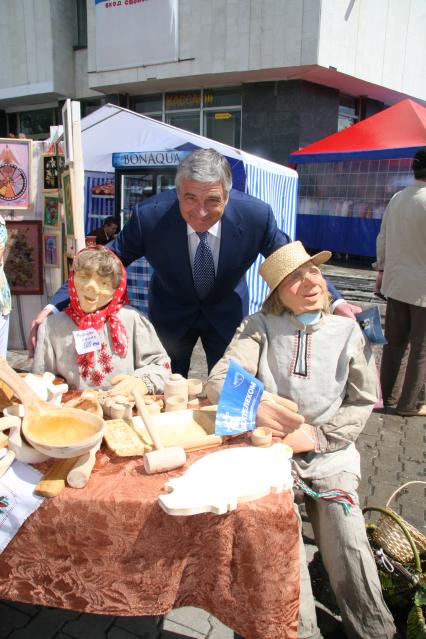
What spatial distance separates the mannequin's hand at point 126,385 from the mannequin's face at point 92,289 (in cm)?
35

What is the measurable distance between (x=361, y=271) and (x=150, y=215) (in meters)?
8.63

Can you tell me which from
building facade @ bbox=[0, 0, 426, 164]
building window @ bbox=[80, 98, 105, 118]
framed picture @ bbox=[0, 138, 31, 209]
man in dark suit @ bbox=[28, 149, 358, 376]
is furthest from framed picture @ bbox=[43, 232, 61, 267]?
building window @ bbox=[80, 98, 105, 118]

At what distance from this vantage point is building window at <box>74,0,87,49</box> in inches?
631

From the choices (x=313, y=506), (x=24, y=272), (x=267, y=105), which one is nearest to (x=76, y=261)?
(x=313, y=506)

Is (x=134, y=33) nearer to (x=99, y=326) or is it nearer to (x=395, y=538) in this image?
(x=99, y=326)

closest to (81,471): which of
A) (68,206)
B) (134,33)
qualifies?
(68,206)

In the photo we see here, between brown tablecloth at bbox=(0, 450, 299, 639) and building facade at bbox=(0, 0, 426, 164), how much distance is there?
13285mm

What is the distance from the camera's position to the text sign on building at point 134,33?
45.3ft

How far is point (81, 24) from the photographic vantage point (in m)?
16.1

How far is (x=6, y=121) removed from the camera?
18.7 meters

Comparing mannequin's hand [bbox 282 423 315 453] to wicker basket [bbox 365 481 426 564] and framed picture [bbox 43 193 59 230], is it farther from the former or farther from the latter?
framed picture [bbox 43 193 59 230]

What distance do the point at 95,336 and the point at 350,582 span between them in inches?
54.1

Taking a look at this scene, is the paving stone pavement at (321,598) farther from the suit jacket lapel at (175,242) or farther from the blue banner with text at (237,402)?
the suit jacket lapel at (175,242)

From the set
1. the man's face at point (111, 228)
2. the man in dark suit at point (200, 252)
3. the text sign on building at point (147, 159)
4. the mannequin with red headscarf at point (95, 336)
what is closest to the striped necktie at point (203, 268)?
the man in dark suit at point (200, 252)
